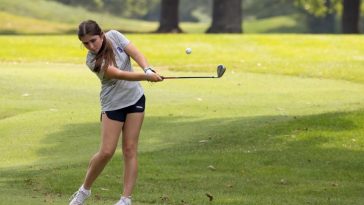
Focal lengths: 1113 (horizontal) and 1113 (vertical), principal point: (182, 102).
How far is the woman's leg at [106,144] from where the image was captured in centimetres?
1055

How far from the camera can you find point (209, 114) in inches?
766

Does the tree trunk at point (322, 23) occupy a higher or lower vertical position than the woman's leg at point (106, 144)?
lower

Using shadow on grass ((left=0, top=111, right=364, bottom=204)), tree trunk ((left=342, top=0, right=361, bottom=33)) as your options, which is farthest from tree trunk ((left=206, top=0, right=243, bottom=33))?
shadow on grass ((left=0, top=111, right=364, bottom=204))

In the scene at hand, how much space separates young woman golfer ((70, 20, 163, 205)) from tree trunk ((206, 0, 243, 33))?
120ft

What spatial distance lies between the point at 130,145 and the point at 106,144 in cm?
23

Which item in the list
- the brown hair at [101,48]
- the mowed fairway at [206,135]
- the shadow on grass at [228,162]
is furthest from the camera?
the mowed fairway at [206,135]

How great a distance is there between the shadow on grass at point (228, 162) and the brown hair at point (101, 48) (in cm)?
201

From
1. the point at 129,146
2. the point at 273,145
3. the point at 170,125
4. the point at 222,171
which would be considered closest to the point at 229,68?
the point at 170,125

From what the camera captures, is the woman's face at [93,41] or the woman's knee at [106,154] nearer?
the woman's face at [93,41]

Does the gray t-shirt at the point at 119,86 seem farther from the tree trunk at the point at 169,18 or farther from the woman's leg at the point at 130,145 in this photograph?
the tree trunk at the point at 169,18

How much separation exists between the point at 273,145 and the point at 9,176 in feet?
13.6

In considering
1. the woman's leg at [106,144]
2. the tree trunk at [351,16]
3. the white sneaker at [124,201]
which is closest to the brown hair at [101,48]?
the woman's leg at [106,144]

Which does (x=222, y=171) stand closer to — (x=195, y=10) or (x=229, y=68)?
(x=229, y=68)

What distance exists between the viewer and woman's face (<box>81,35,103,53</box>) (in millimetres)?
10109
